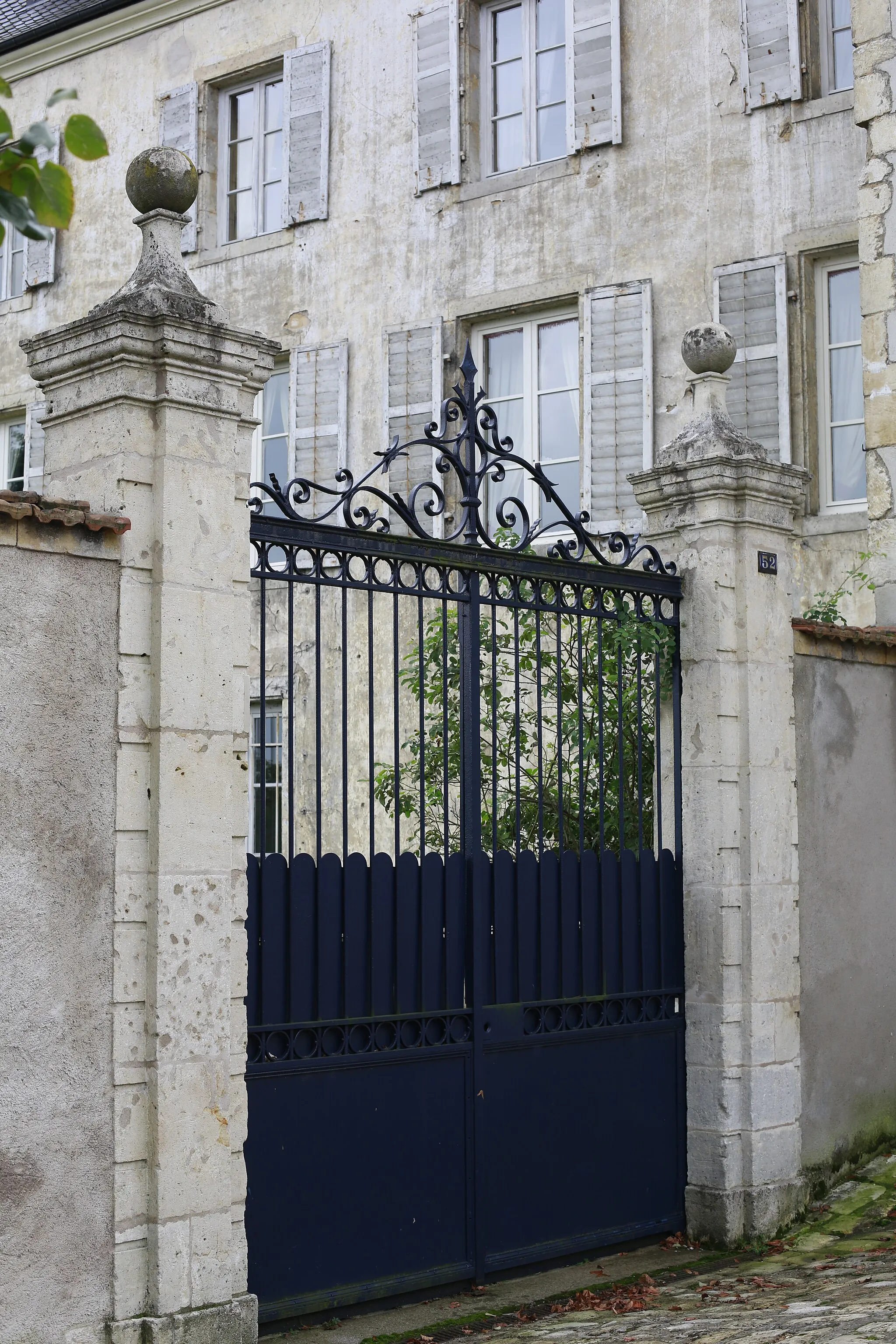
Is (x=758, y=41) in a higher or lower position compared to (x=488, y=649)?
higher

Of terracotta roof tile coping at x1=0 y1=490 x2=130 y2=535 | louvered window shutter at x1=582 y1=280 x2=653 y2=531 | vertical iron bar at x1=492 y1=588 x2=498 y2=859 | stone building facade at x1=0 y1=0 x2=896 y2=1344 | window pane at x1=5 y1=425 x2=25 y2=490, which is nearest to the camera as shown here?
terracotta roof tile coping at x1=0 y1=490 x2=130 y2=535

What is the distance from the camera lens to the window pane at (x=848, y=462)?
1055 centimetres

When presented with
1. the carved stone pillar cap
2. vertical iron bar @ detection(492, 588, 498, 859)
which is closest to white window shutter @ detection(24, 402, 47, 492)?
the carved stone pillar cap

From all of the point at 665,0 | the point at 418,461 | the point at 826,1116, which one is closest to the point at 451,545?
the point at 826,1116

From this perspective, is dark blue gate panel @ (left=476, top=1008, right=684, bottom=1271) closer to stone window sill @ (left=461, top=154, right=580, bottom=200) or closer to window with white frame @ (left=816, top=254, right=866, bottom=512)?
window with white frame @ (left=816, top=254, right=866, bottom=512)

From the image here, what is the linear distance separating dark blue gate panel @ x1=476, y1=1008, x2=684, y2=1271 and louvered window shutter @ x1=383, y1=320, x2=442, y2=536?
589 centimetres

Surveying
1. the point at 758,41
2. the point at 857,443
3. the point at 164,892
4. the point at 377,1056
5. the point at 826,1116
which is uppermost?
the point at 758,41

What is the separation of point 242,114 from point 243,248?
49.6 inches

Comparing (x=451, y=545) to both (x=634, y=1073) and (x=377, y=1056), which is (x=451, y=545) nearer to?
(x=377, y=1056)

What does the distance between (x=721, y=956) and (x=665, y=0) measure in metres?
7.27

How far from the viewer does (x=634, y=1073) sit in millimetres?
6840

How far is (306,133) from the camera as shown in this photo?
12836 mm

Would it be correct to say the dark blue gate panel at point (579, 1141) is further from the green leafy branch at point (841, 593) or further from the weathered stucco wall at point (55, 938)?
the green leafy branch at point (841, 593)

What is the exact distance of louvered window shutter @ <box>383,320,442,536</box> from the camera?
12086 millimetres
